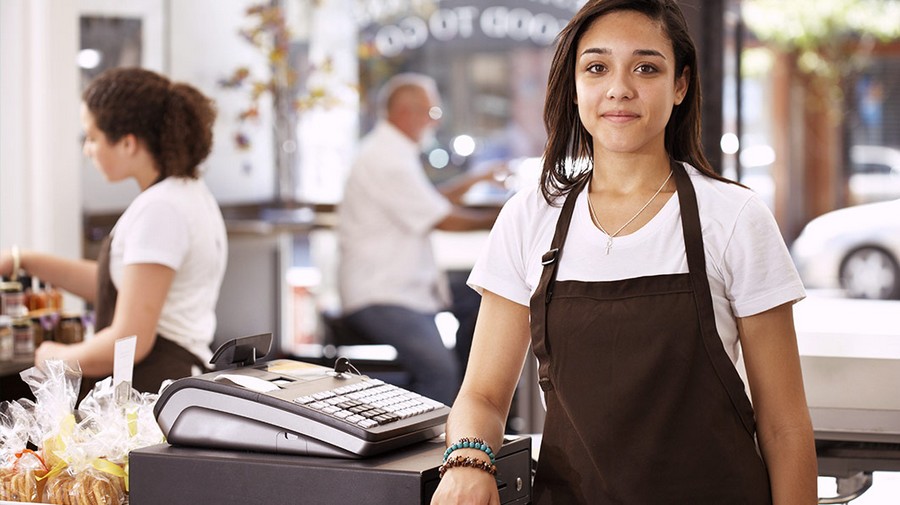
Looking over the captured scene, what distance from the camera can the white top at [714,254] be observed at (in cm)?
150

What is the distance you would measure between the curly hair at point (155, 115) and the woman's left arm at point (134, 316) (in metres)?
0.29

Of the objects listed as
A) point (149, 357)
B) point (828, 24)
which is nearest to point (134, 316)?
point (149, 357)

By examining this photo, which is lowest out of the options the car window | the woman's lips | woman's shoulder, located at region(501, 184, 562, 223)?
woman's shoulder, located at region(501, 184, 562, 223)

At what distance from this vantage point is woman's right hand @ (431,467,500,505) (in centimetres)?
141

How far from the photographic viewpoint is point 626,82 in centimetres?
154

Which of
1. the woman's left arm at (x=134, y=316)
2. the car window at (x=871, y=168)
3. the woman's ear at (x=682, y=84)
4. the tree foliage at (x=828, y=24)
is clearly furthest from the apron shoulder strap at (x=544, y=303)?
the car window at (x=871, y=168)

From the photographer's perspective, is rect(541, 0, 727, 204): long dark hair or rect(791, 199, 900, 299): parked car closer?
rect(541, 0, 727, 204): long dark hair

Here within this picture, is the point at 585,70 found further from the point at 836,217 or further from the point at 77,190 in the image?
the point at 836,217

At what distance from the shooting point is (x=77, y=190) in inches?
143

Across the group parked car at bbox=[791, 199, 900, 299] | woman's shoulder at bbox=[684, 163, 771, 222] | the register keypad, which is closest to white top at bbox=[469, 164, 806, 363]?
woman's shoulder at bbox=[684, 163, 771, 222]

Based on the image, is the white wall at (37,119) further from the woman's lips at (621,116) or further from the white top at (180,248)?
the woman's lips at (621,116)

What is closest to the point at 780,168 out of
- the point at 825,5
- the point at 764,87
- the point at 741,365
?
the point at 764,87

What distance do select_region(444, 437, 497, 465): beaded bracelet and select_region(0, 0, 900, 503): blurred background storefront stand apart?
0.68 m

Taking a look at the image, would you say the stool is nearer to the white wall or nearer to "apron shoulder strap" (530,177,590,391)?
the white wall
